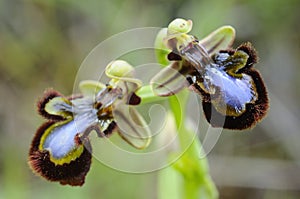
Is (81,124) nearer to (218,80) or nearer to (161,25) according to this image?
(218,80)

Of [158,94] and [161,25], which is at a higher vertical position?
[161,25]

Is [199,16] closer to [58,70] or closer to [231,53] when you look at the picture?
[58,70]

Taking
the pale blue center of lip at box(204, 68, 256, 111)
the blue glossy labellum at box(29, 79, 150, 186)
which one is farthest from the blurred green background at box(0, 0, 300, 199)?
the pale blue center of lip at box(204, 68, 256, 111)

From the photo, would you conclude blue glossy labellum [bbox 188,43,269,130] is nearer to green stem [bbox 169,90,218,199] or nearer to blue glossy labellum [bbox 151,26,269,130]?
blue glossy labellum [bbox 151,26,269,130]

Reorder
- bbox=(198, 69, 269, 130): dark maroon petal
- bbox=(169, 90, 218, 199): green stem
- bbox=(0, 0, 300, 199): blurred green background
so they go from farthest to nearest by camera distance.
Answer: bbox=(0, 0, 300, 199): blurred green background → bbox=(169, 90, 218, 199): green stem → bbox=(198, 69, 269, 130): dark maroon petal

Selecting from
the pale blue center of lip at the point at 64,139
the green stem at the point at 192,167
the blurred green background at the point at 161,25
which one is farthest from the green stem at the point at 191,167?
the blurred green background at the point at 161,25

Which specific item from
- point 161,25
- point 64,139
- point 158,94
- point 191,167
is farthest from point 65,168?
point 161,25

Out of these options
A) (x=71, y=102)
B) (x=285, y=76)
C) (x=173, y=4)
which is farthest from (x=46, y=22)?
(x=71, y=102)

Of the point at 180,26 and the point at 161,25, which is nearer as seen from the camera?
the point at 180,26
